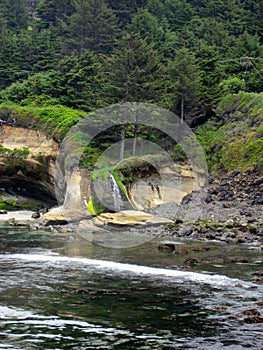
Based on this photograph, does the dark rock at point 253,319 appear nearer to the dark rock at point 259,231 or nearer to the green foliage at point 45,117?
the dark rock at point 259,231

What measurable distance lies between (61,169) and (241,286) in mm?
29326

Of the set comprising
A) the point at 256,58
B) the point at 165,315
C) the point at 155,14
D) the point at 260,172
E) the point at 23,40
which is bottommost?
the point at 165,315

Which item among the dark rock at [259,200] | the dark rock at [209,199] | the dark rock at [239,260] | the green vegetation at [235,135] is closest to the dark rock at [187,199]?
the dark rock at [209,199]

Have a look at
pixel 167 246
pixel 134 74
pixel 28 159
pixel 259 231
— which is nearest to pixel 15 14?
pixel 28 159

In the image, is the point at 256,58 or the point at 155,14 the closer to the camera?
the point at 256,58

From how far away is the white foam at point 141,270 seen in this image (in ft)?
78.8

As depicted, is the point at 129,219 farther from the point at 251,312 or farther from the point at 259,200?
the point at 251,312

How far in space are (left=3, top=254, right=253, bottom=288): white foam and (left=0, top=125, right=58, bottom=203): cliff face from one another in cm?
2291

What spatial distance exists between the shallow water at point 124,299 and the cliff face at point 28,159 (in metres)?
20.9

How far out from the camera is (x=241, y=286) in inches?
901

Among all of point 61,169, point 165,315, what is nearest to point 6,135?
point 61,169

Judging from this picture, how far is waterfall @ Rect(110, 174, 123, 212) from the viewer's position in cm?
4477

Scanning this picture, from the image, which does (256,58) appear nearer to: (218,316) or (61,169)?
(61,169)

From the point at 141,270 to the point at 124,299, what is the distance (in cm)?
548
